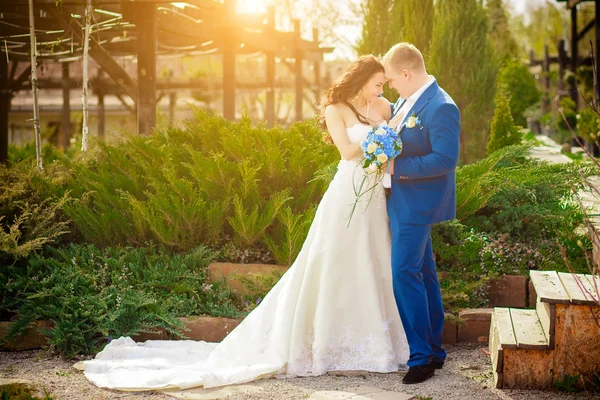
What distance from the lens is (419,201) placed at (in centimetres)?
476

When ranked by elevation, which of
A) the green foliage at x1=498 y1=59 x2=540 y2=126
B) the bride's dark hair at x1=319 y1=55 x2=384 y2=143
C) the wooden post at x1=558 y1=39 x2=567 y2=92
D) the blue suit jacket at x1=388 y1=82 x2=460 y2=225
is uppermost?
the wooden post at x1=558 y1=39 x2=567 y2=92

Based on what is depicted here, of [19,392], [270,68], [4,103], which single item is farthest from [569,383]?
[270,68]

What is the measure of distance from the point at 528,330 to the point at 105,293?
3278 millimetres

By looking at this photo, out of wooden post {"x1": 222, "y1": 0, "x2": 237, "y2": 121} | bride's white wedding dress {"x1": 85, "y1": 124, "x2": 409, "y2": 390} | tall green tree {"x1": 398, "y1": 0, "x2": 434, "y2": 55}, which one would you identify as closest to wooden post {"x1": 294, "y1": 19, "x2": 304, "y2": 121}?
wooden post {"x1": 222, "y1": 0, "x2": 237, "y2": 121}

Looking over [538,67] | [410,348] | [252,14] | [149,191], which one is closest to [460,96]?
[252,14]

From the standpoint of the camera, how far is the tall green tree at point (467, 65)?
36.6 ft

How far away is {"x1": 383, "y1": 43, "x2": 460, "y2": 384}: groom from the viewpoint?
15.4 ft

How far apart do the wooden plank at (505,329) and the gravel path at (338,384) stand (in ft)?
0.99

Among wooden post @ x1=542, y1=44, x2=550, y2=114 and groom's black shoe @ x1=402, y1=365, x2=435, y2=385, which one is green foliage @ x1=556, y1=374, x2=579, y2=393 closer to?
groom's black shoe @ x1=402, y1=365, x2=435, y2=385

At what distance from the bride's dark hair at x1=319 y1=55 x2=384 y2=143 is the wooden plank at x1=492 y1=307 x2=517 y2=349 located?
160 cm

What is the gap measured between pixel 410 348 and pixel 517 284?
1.84 m

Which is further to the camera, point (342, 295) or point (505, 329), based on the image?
point (342, 295)

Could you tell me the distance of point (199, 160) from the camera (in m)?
7.10

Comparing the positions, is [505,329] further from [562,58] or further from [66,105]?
[562,58]
